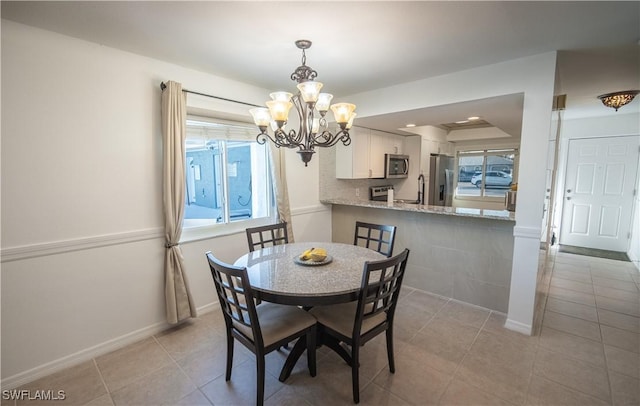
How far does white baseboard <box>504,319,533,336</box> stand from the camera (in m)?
2.47

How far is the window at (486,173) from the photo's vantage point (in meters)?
5.77

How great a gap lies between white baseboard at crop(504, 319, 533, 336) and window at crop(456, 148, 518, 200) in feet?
13.3

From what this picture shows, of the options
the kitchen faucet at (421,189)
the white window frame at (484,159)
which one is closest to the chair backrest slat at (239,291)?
the kitchen faucet at (421,189)

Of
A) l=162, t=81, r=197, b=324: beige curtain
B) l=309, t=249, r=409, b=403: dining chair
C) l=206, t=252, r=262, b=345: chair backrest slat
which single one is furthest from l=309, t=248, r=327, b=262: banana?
l=162, t=81, r=197, b=324: beige curtain

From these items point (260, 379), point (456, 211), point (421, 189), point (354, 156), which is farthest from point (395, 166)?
point (260, 379)

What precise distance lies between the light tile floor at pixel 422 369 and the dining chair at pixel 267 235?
83 centimetres

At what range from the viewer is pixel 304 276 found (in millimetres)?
1854

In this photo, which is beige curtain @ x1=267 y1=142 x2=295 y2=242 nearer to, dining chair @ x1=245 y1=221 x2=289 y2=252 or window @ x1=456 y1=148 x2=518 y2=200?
dining chair @ x1=245 y1=221 x2=289 y2=252

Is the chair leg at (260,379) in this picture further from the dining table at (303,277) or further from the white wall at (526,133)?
the white wall at (526,133)

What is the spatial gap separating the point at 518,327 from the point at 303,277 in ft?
6.92

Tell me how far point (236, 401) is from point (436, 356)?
1483 millimetres

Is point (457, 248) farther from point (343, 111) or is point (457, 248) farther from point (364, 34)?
point (364, 34)

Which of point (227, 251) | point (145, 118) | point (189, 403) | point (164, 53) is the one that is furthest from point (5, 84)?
point (189, 403)

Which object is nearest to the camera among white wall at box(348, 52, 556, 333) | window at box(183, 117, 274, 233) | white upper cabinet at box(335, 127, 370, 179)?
white wall at box(348, 52, 556, 333)
